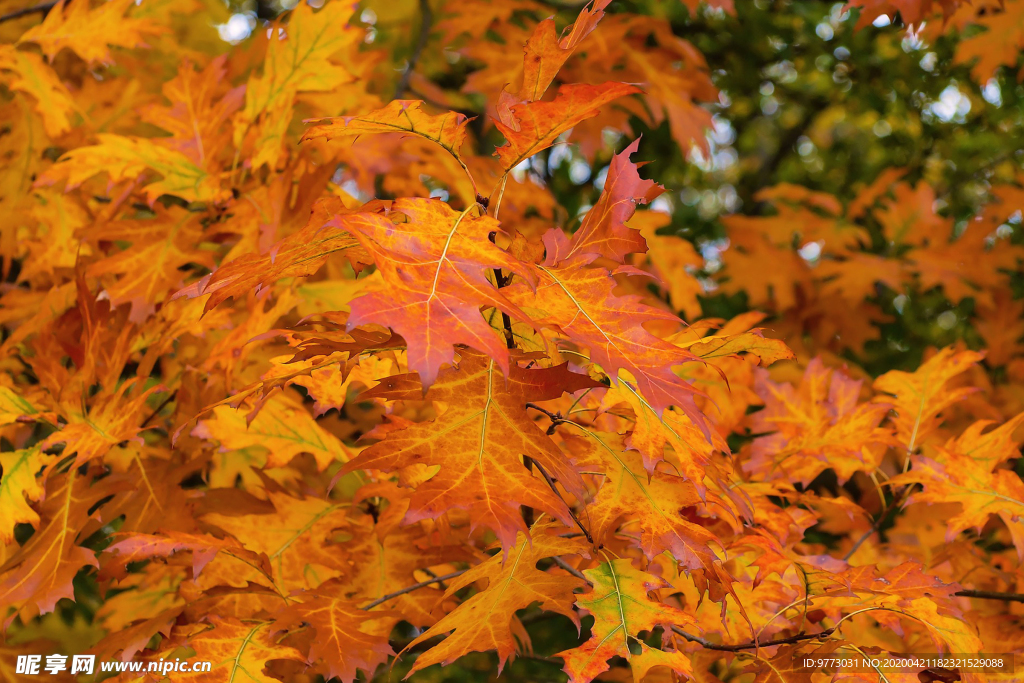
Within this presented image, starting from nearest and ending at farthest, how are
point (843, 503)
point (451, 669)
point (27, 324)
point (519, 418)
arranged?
1. point (519, 418)
2. point (843, 503)
3. point (27, 324)
4. point (451, 669)

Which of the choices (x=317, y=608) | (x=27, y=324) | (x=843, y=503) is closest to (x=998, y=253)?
(x=843, y=503)

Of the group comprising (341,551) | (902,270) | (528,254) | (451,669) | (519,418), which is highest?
(528,254)

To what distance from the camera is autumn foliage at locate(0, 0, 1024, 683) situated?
967mm

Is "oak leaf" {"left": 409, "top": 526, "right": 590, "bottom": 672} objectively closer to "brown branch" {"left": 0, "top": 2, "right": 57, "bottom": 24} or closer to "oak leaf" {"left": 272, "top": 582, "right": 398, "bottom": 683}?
"oak leaf" {"left": 272, "top": 582, "right": 398, "bottom": 683}

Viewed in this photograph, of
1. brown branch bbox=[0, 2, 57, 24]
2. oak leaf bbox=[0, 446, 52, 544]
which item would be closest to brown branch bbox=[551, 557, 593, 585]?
oak leaf bbox=[0, 446, 52, 544]

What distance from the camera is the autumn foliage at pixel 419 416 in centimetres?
97

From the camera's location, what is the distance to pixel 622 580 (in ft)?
3.66

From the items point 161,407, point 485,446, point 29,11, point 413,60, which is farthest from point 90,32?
point 485,446

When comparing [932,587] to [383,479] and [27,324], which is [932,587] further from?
[27,324]

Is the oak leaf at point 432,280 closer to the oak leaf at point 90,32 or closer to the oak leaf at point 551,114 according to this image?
the oak leaf at point 551,114

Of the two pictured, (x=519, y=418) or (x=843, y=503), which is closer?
(x=519, y=418)

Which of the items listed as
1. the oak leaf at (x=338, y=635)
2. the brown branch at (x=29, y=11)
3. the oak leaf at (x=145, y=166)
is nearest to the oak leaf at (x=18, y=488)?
the oak leaf at (x=338, y=635)

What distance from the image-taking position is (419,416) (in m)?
1.83

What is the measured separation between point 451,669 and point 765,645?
118 cm
